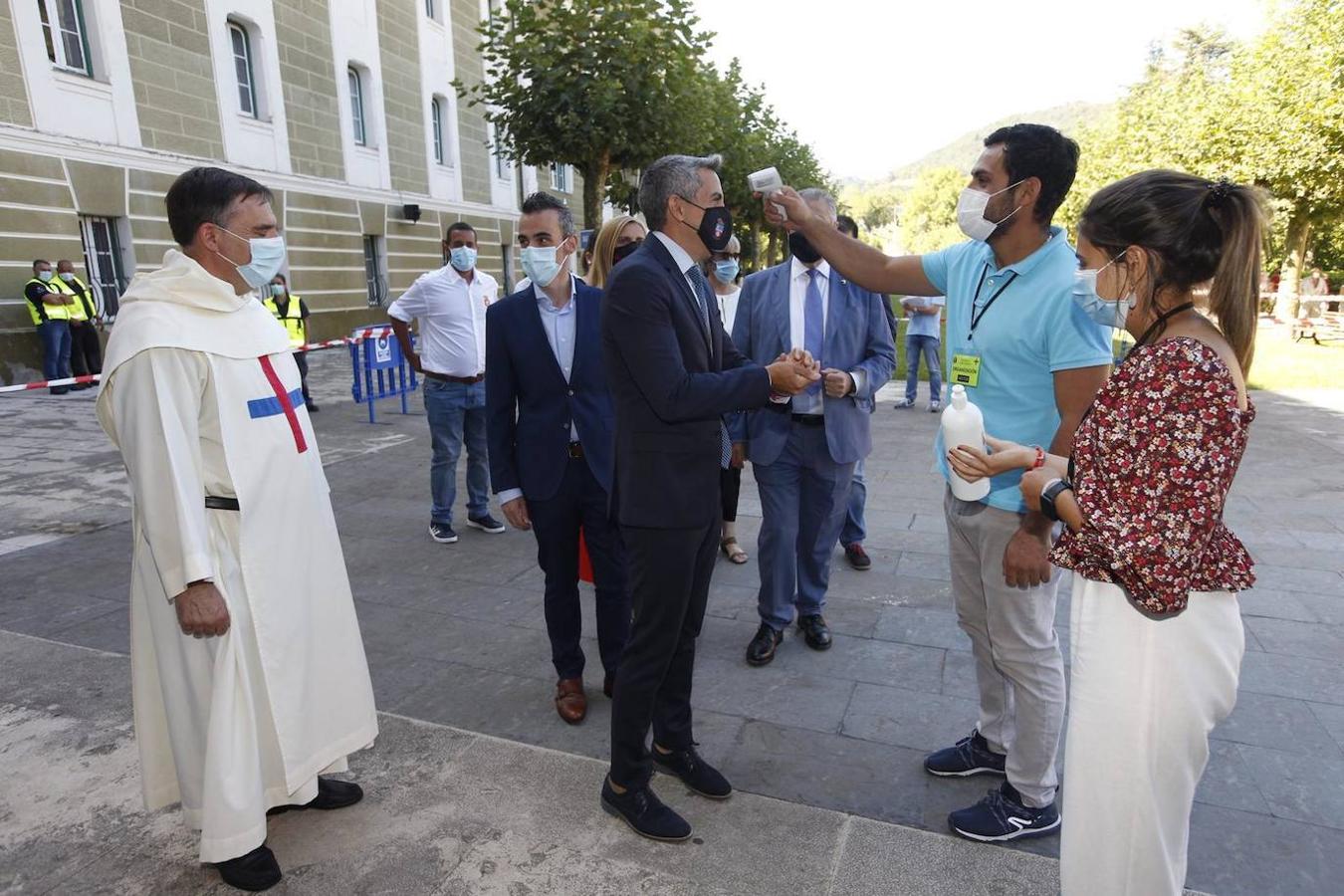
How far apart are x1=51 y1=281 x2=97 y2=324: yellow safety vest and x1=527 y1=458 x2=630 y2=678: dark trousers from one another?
12.0 m

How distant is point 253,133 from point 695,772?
16857 millimetres

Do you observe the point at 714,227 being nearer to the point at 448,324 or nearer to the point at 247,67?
the point at 448,324

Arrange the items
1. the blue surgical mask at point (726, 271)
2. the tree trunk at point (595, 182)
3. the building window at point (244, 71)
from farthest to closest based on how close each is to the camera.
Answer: the building window at point (244, 71) < the tree trunk at point (595, 182) < the blue surgical mask at point (726, 271)

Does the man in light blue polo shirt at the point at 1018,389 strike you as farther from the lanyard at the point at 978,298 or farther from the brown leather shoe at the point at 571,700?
the brown leather shoe at the point at 571,700

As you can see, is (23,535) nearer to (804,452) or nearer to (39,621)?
(39,621)

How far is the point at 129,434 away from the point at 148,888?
1.34 meters

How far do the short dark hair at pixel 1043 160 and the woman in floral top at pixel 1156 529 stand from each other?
21.5 inches

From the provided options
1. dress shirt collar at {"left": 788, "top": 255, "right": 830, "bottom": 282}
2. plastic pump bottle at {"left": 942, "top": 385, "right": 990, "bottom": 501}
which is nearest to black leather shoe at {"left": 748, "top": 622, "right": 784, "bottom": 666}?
A: dress shirt collar at {"left": 788, "top": 255, "right": 830, "bottom": 282}

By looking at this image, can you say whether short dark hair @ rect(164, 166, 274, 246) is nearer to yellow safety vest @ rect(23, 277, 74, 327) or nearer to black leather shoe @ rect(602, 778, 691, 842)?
black leather shoe @ rect(602, 778, 691, 842)

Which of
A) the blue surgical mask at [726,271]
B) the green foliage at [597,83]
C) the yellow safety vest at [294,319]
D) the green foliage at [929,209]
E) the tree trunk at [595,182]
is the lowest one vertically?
the yellow safety vest at [294,319]

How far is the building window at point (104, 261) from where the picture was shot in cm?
1327

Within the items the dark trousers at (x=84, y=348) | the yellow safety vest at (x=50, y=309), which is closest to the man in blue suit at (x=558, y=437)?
the yellow safety vest at (x=50, y=309)

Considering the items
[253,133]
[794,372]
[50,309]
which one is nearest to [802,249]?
[794,372]

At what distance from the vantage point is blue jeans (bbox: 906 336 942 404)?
31.8 ft
